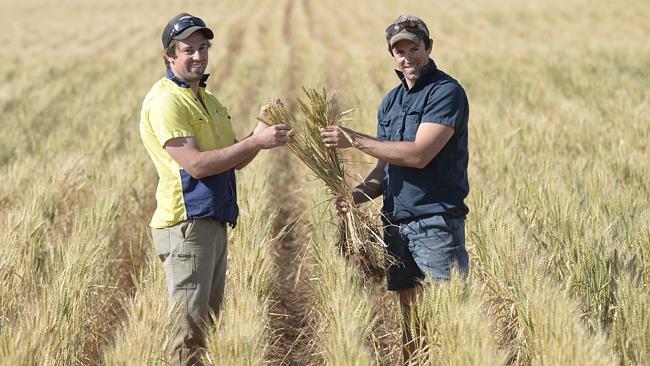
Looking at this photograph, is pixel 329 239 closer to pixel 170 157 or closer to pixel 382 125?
pixel 382 125

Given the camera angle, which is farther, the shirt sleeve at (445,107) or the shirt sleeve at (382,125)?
the shirt sleeve at (382,125)

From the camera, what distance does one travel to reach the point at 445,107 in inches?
116

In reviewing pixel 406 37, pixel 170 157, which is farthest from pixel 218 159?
pixel 406 37

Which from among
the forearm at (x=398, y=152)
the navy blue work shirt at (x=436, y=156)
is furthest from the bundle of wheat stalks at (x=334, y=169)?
the forearm at (x=398, y=152)

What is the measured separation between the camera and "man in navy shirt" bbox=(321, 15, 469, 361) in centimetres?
296

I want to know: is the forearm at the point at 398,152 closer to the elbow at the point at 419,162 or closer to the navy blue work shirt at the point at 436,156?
the elbow at the point at 419,162

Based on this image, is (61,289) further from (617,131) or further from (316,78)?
(316,78)

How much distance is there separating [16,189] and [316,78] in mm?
8720

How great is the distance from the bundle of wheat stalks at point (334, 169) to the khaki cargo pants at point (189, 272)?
0.53 meters

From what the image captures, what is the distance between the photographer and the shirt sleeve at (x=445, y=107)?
9.67 feet

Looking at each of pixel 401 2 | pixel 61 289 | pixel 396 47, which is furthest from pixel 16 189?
pixel 401 2

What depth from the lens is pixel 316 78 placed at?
13.6 metres

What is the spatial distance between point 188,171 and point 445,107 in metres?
1.03

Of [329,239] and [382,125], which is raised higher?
[382,125]
